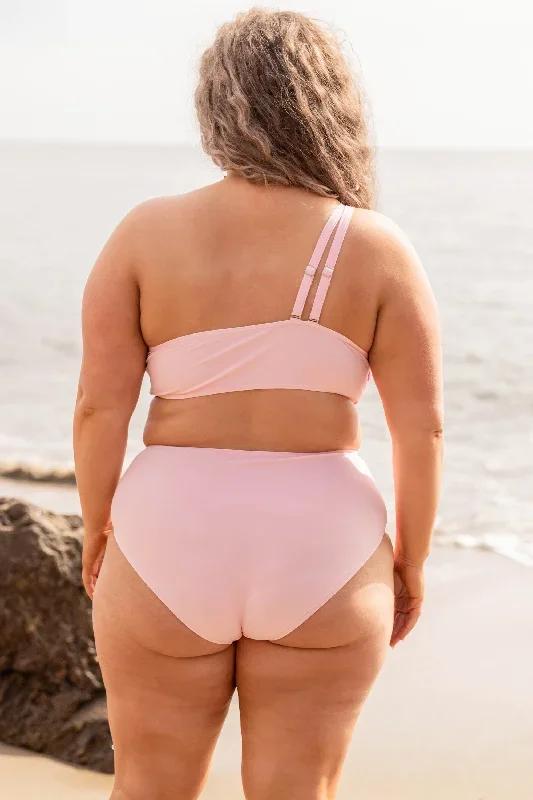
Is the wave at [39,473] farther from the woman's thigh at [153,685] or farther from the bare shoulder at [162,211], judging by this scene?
the bare shoulder at [162,211]

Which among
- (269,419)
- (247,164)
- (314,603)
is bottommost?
(314,603)

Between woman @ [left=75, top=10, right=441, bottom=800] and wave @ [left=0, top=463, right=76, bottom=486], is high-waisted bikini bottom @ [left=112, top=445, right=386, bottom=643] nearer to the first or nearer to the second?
woman @ [left=75, top=10, right=441, bottom=800]

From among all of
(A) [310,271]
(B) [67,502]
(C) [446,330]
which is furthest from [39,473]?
A: (C) [446,330]

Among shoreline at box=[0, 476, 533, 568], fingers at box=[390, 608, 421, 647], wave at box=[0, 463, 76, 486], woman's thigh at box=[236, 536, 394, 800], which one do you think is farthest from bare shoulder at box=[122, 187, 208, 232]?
wave at box=[0, 463, 76, 486]

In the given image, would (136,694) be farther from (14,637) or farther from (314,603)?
(14,637)

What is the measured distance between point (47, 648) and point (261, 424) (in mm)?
1456

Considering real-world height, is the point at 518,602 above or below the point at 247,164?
below

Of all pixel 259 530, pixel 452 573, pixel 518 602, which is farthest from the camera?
pixel 452 573

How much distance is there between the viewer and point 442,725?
326cm

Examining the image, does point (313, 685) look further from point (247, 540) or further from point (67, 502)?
point (67, 502)

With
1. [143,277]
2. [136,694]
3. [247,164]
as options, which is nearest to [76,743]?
[136,694]

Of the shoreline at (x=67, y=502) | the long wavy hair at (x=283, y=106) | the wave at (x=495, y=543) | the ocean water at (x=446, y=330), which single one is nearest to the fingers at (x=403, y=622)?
the long wavy hair at (x=283, y=106)

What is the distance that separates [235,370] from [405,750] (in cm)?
184

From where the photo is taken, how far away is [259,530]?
5.47 feet
